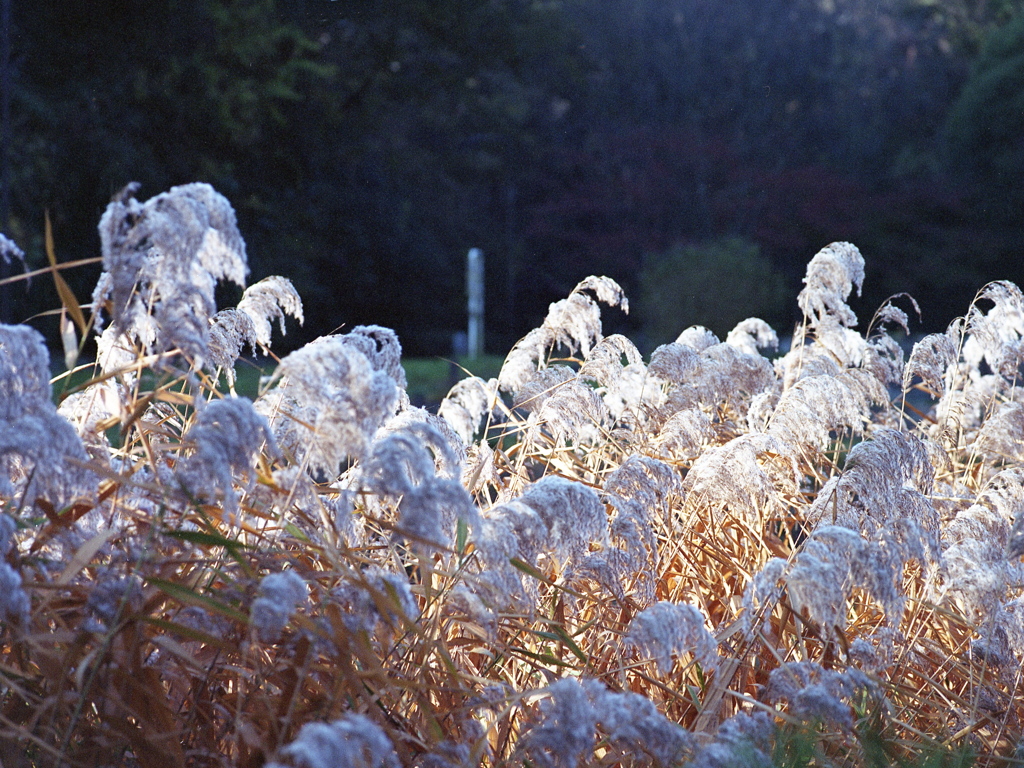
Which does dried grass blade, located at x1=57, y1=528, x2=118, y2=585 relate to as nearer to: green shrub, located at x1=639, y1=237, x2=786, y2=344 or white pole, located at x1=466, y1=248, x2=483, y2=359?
green shrub, located at x1=639, y1=237, x2=786, y2=344

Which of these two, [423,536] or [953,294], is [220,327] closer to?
[423,536]

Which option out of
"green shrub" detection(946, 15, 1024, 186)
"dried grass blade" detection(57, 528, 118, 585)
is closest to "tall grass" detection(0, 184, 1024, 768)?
"dried grass blade" detection(57, 528, 118, 585)

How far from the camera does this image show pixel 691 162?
17.4m

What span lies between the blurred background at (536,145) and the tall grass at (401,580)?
11.1 meters

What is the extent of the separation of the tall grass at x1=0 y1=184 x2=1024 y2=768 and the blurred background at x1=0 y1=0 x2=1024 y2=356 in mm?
11085

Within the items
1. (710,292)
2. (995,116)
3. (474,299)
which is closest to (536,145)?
(474,299)

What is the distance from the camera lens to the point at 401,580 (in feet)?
4.28

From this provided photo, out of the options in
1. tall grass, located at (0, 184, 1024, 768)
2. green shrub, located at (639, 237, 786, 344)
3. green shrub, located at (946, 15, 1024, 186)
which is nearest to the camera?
tall grass, located at (0, 184, 1024, 768)

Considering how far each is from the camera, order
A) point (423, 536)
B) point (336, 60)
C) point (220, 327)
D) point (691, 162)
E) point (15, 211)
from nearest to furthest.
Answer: point (423, 536) < point (220, 327) < point (15, 211) < point (336, 60) < point (691, 162)

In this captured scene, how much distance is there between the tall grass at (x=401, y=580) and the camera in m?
1.26

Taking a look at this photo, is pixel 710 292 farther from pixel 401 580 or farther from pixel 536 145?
pixel 401 580

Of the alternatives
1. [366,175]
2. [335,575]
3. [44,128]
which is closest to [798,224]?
[366,175]

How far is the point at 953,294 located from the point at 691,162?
4.53 meters

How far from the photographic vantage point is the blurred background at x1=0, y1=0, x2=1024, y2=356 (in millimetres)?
13125
